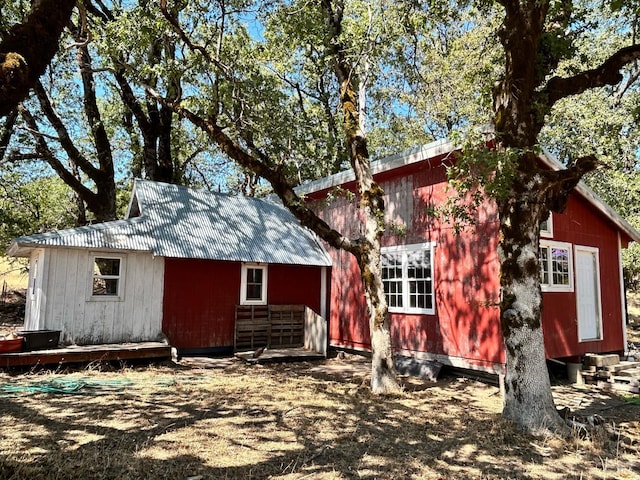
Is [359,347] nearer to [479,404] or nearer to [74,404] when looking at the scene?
[479,404]

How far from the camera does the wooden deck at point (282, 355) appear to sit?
36.6 ft

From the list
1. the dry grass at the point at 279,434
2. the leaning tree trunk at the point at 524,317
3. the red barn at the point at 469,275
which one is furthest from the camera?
the red barn at the point at 469,275

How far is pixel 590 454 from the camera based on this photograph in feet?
17.1

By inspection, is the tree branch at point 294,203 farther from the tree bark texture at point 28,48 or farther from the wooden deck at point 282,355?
the tree bark texture at point 28,48

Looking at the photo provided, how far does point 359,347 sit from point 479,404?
16.3 feet

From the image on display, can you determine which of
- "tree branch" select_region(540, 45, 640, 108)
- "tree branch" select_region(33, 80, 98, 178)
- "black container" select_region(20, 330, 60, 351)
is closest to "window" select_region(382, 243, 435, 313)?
"tree branch" select_region(540, 45, 640, 108)

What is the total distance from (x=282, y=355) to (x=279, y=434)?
5.89 metres

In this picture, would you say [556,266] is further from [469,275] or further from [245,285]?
[245,285]

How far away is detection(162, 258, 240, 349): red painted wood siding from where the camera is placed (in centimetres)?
1152

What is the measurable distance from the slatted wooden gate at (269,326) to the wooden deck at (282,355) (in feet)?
1.21

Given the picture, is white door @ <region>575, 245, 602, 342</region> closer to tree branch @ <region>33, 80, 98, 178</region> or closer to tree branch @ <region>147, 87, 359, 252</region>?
tree branch @ <region>147, 87, 359, 252</region>

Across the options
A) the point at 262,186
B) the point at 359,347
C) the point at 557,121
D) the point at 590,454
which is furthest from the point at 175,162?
the point at 590,454

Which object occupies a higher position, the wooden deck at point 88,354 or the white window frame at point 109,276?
the white window frame at point 109,276

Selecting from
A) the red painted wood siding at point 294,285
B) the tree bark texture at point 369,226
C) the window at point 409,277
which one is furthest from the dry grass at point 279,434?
the red painted wood siding at point 294,285
